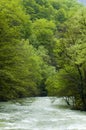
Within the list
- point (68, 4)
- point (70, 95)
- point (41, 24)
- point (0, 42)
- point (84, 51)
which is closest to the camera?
point (84, 51)

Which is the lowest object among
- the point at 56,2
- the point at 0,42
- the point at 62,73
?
the point at 62,73

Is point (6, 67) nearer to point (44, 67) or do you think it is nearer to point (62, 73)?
point (62, 73)

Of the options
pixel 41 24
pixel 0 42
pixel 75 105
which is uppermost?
pixel 41 24

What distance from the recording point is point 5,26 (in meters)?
44.3

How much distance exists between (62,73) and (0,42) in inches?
344

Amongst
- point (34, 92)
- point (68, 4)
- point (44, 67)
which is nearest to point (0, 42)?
point (34, 92)

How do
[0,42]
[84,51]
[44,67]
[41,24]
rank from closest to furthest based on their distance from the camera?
[84,51] → [0,42] → [44,67] → [41,24]

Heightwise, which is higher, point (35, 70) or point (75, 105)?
point (35, 70)

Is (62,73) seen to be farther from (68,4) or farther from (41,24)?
(68,4)

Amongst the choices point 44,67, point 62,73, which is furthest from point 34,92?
point 62,73

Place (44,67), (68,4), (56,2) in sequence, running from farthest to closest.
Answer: (68,4), (56,2), (44,67)

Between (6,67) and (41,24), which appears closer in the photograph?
(6,67)

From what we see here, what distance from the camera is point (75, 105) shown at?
151 feet

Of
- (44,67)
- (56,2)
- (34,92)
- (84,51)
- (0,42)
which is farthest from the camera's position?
(56,2)
